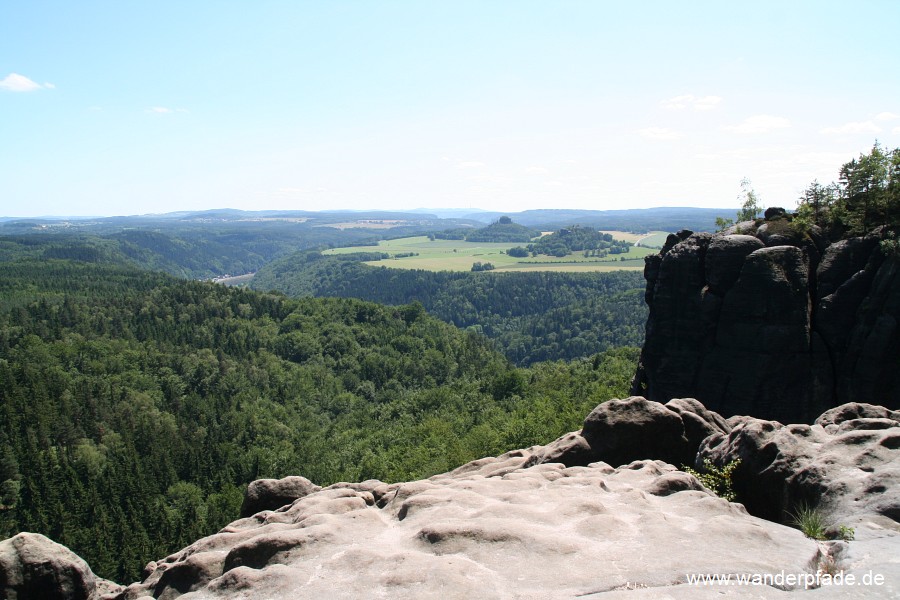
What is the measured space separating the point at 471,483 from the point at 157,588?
12.0 metres

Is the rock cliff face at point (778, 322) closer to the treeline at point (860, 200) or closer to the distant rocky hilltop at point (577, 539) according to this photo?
the treeline at point (860, 200)

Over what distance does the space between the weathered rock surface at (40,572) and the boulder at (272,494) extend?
8.23 m

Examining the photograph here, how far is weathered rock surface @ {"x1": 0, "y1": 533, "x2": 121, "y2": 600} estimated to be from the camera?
59.3ft

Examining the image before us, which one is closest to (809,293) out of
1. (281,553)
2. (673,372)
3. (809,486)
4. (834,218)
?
(834,218)

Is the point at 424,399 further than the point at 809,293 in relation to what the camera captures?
Yes

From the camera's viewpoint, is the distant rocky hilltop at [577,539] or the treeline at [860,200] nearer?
the distant rocky hilltop at [577,539]

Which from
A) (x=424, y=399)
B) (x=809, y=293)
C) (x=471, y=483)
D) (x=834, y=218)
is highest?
(x=834, y=218)

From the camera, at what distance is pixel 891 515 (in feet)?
51.6

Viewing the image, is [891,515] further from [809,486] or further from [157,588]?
[157,588]

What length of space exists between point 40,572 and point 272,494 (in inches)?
402

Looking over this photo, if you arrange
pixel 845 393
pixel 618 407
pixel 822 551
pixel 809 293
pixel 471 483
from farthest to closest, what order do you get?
pixel 809 293
pixel 845 393
pixel 618 407
pixel 471 483
pixel 822 551

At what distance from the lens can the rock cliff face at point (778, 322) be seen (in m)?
32.3

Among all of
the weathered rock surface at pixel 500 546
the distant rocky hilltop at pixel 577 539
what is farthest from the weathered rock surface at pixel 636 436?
the weathered rock surface at pixel 500 546

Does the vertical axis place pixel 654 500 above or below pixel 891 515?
below
